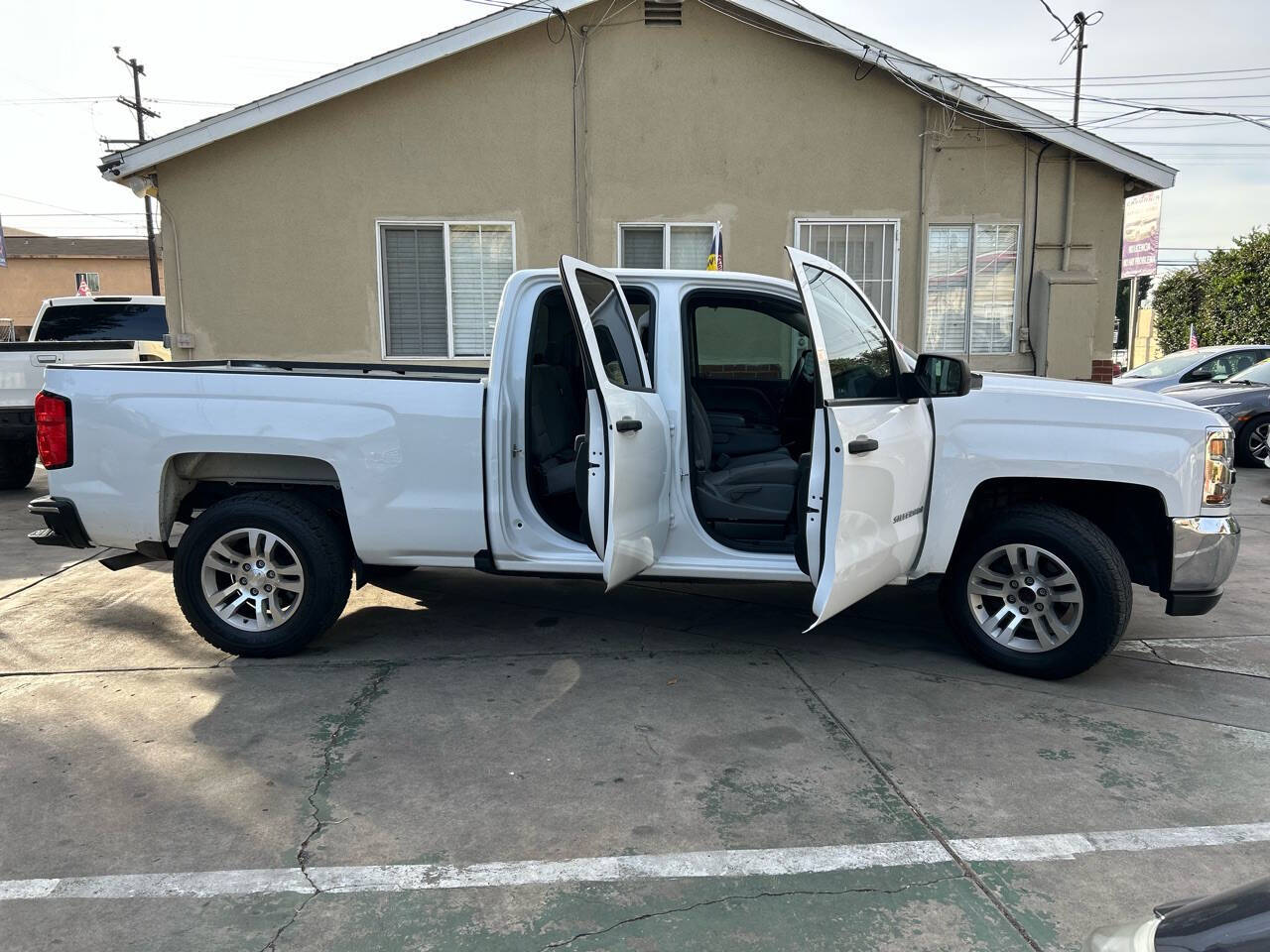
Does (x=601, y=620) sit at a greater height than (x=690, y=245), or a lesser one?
lesser

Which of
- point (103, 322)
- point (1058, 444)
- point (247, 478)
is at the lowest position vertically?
point (247, 478)

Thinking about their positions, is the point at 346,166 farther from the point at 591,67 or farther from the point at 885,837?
the point at 885,837

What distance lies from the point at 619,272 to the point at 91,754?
3.28m

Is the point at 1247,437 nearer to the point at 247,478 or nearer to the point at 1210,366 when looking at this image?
the point at 1210,366

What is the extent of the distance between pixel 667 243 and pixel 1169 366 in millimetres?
8327

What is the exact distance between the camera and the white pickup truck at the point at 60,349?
31.2ft

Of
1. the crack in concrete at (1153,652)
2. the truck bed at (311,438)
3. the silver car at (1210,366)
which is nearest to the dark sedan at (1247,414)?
the silver car at (1210,366)

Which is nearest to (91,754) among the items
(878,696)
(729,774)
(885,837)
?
(729,774)

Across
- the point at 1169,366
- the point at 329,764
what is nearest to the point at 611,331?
the point at 329,764

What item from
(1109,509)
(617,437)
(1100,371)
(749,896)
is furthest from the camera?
(1100,371)

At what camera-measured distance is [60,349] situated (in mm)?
9633

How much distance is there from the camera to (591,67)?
411 inches

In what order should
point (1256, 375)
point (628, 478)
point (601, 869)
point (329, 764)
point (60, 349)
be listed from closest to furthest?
point (601, 869) < point (329, 764) < point (628, 478) < point (60, 349) < point (1256, 375)

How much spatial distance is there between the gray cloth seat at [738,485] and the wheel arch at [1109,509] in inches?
36.0
